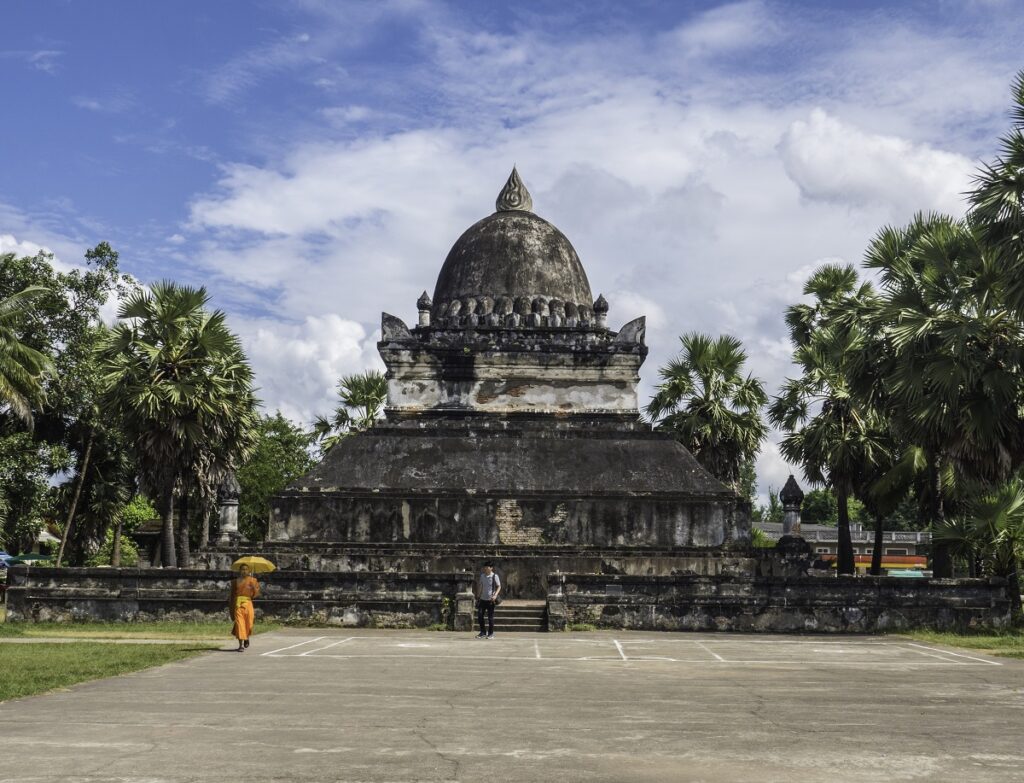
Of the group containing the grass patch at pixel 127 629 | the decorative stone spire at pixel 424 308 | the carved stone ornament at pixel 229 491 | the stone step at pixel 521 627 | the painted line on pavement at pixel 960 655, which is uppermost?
the decorative stone spire at pixel 424 308

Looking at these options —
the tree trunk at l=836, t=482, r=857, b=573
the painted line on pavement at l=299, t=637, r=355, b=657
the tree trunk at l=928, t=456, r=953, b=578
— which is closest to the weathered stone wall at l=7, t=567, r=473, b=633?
the painted line on pavement at l=299, t=637, r=355, b=657

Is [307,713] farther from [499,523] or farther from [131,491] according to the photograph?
[131,491]

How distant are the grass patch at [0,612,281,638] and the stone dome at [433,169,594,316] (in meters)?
16.0

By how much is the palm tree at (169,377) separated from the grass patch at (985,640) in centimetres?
1584

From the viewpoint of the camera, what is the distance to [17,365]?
26.3 meters

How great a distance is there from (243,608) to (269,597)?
6.29m

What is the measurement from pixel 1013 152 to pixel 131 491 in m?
29.1

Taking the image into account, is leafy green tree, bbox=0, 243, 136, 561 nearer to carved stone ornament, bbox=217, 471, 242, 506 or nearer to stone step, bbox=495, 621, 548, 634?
carved stone ornament, bbox=217, 471, 242, 506

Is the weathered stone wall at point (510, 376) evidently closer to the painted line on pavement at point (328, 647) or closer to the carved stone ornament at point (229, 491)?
the carved stone ornament at point (229, 491)

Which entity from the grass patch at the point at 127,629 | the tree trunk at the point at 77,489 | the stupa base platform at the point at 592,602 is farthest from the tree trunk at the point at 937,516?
the tree trunk at the point at 77,489

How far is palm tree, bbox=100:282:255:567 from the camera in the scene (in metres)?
25.2

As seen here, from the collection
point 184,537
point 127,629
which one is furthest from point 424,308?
point 127,629

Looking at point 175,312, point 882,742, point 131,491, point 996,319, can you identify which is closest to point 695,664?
point 882,742

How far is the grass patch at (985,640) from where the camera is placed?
58.8 ft
